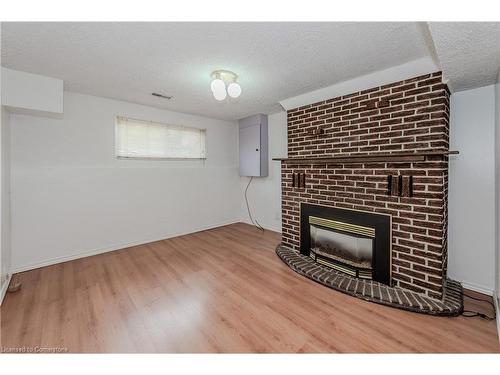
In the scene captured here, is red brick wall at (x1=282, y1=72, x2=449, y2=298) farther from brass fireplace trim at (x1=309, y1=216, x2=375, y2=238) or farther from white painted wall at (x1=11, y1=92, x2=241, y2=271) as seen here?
white painted wall at (x1=11, y1=92, x2=241, y2=271)

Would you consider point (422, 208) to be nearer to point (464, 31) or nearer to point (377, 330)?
point (377, 330)

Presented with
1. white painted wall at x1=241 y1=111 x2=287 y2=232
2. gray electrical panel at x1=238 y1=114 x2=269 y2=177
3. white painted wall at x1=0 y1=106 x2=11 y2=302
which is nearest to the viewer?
white painted wall at x1=0 y1=106 x2=11 y2=302

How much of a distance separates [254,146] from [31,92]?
309cm

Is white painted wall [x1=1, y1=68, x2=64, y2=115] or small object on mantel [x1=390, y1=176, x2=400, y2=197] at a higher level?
white painted wall [x1=1, y1=68, x2=64, y2=115]

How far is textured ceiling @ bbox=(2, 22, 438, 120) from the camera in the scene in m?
1.55

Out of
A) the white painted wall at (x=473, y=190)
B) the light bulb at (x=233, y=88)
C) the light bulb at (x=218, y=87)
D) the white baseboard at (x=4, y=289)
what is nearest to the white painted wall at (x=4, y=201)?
the white baseboard at (x=4, y=289)

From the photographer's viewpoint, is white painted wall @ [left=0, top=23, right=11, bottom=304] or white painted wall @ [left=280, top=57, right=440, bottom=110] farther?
white painted wall @ [left=0, top=23, right=11, bottom=304]

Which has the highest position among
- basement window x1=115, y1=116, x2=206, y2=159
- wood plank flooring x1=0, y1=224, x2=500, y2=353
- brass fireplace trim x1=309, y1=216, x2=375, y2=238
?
basement window x1=115, y1=116, x2=206, y2=159

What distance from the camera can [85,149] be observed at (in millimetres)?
3014

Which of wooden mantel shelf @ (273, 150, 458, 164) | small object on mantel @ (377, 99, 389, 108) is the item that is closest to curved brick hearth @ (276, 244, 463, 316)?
wooden mantel shelf @ (273, 150, 458, 164)

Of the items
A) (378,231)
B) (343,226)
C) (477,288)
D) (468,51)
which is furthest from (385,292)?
(468,51)

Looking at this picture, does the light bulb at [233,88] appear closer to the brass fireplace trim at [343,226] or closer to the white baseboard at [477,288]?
the brass fireplace trim at [343,226]

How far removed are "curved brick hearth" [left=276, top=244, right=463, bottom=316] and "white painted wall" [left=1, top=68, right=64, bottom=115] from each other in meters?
3.30
